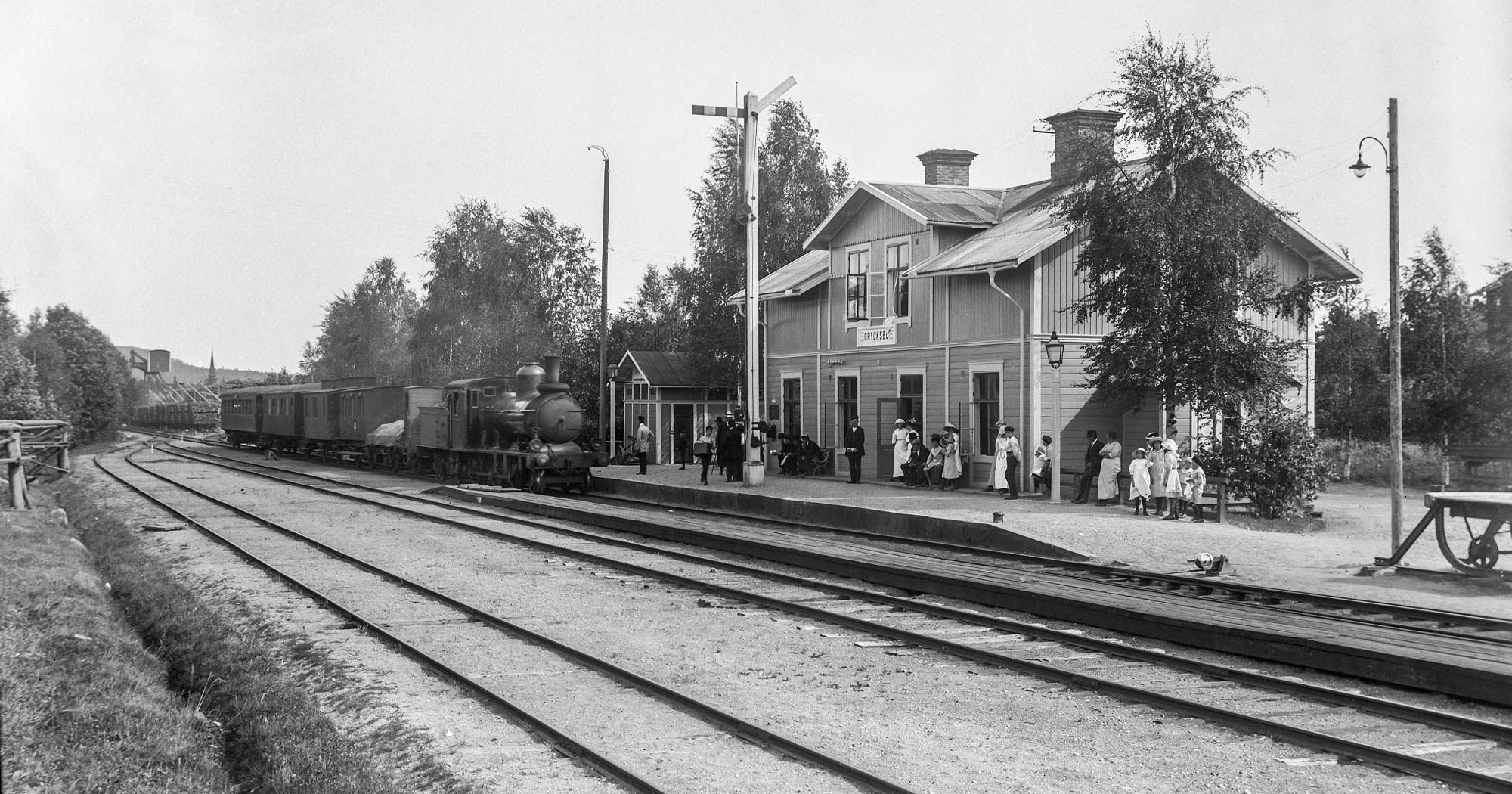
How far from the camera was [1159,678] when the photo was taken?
8258 millimetres

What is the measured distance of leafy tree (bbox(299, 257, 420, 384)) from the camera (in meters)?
69.4

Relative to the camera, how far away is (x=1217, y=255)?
1870 centimetres

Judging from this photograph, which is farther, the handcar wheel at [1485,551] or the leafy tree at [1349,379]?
the leafy tree at [1349,379]

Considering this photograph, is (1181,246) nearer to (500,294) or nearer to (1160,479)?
(1160,479)

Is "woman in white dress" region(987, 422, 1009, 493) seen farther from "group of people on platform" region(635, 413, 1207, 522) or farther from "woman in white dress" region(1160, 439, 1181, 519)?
"woman in white dress" region(1160, 439, 1181, 519)

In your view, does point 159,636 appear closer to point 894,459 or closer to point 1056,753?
point 1056,753

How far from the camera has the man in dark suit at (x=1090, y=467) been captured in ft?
65.8

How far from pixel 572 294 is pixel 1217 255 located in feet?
123

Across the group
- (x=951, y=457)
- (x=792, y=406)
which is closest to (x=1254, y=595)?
(x=951, y=457)

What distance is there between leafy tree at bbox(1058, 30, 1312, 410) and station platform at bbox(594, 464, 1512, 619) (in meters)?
2.42

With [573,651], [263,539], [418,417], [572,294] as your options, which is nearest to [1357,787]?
[573,651]

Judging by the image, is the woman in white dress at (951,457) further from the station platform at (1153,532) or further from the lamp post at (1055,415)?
the lamp post at (1055,415)

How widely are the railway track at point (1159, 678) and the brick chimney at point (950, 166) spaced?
1838cm

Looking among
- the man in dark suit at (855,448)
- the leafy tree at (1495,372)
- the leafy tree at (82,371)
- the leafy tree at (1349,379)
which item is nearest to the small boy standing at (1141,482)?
the man in dark suit at (855,448)
